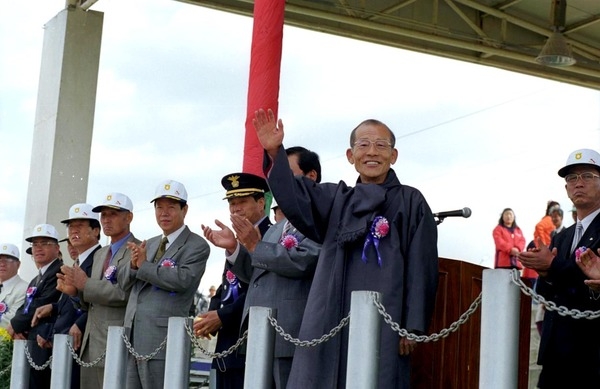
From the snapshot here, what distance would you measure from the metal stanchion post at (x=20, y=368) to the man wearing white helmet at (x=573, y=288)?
392 cm

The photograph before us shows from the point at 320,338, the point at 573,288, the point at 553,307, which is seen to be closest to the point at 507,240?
the point at 573,288

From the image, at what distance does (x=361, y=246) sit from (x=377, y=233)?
0.38 feet

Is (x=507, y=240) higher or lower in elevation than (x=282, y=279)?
higher

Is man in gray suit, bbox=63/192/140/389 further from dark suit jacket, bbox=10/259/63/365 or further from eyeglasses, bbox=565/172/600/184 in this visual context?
eyeglasses, bbox=565/172/600/184

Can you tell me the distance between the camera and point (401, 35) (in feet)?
45.3

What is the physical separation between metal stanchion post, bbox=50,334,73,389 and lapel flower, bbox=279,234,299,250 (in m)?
2.11

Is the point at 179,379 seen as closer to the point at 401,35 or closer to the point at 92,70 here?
the point at 92,70

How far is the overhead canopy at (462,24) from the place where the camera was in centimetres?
1294

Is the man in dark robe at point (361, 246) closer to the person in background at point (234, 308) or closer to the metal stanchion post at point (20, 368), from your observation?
the person in background at point (234, 308)

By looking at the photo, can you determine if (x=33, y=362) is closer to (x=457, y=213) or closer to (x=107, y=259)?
(x=107, y=259)

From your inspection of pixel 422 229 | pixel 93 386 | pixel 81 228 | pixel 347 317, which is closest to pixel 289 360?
pixel 347 317

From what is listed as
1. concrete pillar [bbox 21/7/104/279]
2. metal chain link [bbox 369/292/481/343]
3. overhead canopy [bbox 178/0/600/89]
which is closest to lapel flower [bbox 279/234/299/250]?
metal chain link [bbox 369/292/481/343]

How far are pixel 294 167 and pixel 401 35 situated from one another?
8061 mm

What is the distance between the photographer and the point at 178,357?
6.03 meters
